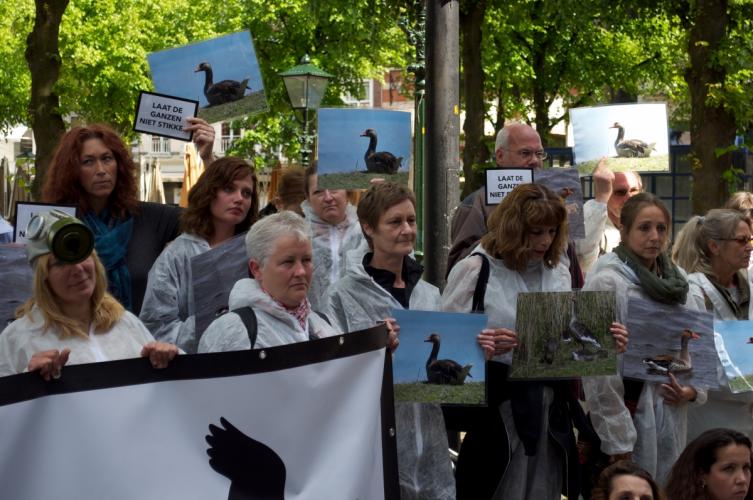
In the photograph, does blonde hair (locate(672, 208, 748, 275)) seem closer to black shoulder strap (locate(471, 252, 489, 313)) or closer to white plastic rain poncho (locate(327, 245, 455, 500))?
black shoulder strap (locate(471, 252, 489, 313))

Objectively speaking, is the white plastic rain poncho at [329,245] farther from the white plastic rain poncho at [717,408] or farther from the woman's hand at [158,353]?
the woman's hand at [158,353]

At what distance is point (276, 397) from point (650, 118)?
4559mm

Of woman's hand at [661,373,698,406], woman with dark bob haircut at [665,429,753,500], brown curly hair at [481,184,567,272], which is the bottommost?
woman with dark bob haircut at [665,429,753,500]

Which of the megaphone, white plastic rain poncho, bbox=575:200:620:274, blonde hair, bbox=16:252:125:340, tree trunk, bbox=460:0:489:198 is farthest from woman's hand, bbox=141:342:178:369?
tree trunk, bbox=460:0:489:198

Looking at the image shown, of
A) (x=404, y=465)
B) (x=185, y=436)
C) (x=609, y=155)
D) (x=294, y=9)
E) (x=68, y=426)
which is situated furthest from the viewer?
(x=294, y=9)

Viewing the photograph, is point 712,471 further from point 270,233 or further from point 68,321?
point 68,321

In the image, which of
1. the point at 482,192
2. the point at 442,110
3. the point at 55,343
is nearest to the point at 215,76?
the point at 482,192

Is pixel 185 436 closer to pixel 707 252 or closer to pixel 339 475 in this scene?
pixel 339 475

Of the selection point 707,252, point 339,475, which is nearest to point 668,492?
point 707,252

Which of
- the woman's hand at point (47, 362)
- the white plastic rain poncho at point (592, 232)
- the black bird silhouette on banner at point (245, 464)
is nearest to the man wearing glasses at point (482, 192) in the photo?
the white plastic rain poncho at point (592, 232)

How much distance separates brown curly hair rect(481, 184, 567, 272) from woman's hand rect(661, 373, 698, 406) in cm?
83

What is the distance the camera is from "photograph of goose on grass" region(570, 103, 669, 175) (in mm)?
7969

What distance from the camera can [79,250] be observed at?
13.5 ft

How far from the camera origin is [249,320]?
4578 millimetres
